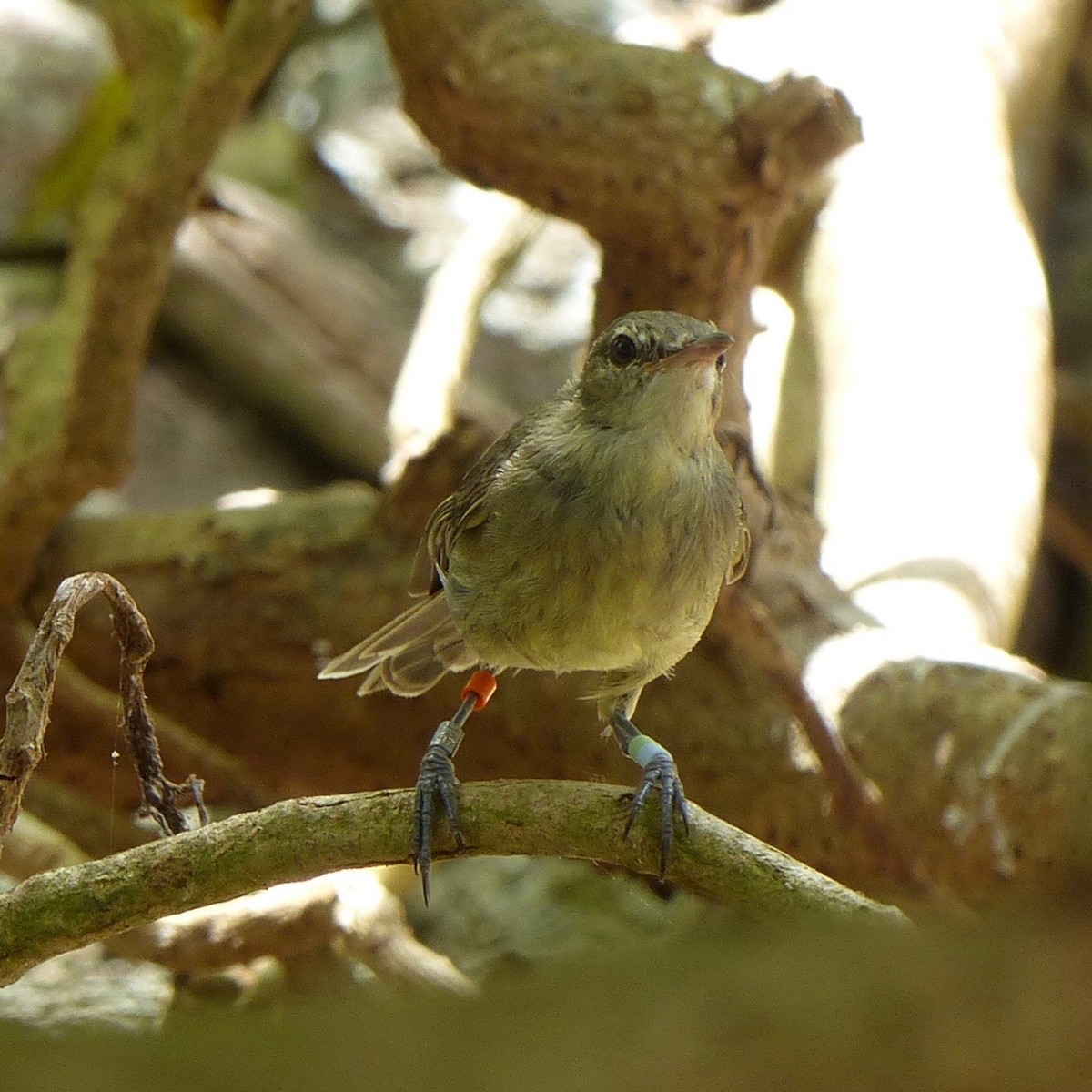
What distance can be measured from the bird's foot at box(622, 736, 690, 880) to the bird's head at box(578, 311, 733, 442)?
78 cm

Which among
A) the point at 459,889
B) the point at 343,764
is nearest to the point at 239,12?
the point at 343,764

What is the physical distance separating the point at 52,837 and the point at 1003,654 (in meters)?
3.85

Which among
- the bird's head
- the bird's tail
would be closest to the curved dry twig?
the bird's tail

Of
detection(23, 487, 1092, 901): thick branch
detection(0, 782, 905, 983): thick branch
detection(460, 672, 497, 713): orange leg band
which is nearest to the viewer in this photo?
detection(0, 782, 905, 983): thick branch

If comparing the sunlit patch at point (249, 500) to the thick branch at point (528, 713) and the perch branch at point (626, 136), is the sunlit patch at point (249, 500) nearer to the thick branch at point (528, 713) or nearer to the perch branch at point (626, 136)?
the thick branch at point (528, 713)

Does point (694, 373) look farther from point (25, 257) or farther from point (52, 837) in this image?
point (25, 257)

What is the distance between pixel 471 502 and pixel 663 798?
46.2 inches

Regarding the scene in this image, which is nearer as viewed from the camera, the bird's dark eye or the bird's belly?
the bird's belly

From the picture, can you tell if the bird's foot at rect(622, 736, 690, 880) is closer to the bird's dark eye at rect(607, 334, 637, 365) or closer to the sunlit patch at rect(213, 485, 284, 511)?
the bird's dark eye at rect(607, 334, 637, 365)

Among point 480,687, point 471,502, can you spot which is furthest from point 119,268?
point 480,687

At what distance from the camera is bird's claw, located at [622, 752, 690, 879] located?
2.58 m

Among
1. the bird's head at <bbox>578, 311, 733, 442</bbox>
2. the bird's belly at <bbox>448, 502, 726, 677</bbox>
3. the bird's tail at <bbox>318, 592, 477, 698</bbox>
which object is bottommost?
the bird's tail at <bbox>318, 592, 477, 698</bbox>

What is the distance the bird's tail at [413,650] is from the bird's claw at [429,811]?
3.35ft

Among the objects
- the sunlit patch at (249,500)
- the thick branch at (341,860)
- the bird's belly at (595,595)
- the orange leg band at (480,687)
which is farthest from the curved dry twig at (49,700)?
the sunlit patch at (249,500)
